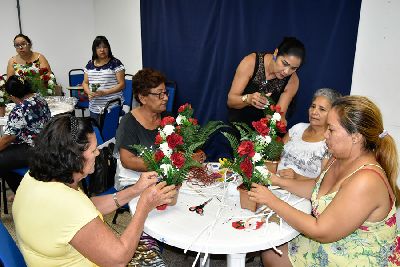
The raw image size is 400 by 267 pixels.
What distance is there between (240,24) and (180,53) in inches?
37.3

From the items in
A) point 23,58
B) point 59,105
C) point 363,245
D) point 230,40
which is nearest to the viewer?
point 363,245

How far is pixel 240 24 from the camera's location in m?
3.75

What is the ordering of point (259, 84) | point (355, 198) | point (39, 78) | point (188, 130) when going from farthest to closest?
point (39, 78) → point (259, 84) → point (188, 130) → point (355, 198)

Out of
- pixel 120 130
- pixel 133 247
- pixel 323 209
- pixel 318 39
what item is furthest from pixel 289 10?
pixel 133 247

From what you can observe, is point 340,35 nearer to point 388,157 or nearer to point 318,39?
point 318,39

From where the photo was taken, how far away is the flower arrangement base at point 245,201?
183 centimetres

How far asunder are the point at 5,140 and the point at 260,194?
244 cm

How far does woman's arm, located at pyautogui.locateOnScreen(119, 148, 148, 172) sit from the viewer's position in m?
2.33

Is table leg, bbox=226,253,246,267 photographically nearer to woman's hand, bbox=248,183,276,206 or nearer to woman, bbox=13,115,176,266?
woman's hand, bbox=248,183,276,206

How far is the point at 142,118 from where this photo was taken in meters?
2.58

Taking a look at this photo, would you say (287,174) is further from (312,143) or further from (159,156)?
(159,156)

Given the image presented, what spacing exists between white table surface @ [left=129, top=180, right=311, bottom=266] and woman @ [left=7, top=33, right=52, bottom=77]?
11.3 feet

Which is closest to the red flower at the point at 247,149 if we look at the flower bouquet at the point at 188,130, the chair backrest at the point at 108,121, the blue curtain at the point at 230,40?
the flower bouquet at the point at 188,130

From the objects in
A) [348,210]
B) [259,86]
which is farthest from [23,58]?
[348,210]
